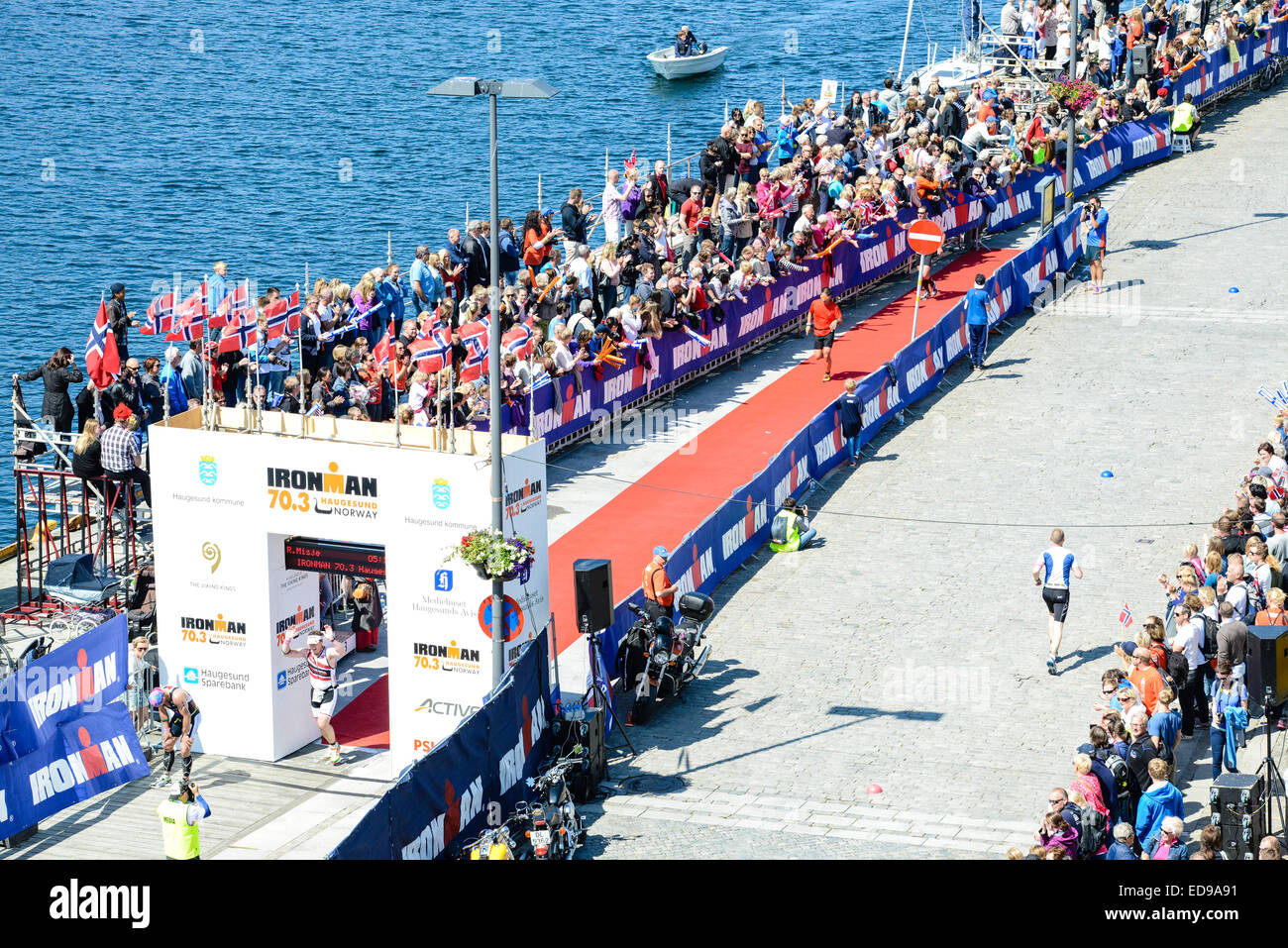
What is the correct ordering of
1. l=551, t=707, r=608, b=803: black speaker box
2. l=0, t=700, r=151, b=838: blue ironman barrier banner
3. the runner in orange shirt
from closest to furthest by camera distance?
l=0, t=700, r=151, b=838: blue ironman barrier banner < l=551, t=707, r=608, b=803: black speaker box < the runner in orange shirt

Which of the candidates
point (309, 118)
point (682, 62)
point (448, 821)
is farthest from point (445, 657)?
point (682, 62)

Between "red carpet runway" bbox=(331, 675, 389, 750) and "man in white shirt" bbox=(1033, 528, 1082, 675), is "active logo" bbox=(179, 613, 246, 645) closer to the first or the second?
"red carpet runway" bbox=(331, 675, 389, 750)

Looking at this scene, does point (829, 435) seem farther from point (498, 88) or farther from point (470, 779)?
point (470, 779)

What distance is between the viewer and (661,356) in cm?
3416

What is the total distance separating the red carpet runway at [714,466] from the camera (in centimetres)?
2803

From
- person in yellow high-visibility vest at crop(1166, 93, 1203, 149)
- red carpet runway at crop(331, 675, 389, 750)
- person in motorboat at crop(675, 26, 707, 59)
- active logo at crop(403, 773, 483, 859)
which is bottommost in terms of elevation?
red carpet runway at crop(331, 675, 389, 750)

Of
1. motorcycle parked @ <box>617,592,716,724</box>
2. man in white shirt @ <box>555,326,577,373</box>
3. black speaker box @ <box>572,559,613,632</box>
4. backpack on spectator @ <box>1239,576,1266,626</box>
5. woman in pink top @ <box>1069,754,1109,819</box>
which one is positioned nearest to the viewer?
woman in pink top @ <box>1069,754,1109,819</box>

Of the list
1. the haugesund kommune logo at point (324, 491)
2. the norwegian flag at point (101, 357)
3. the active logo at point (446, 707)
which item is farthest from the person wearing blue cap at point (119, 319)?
the active logo at point (446, 707)

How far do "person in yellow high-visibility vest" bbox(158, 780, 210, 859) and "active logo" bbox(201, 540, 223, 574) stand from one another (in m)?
4.42

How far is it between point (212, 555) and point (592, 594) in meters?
5.34

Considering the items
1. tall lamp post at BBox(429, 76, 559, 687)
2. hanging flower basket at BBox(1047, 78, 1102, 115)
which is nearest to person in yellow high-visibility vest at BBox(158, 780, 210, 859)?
tall lamp post at BBox(429, 76, 559, 687)

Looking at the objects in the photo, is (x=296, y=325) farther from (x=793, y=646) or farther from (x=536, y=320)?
(x=793, y=646)

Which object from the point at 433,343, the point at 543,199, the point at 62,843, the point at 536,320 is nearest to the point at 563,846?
the point at 62,843

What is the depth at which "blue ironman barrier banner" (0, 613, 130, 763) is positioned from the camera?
2117 centimetres
